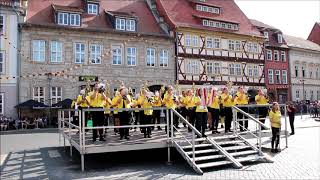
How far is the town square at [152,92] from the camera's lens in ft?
35.1

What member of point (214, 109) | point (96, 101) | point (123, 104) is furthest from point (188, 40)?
point (96, 101)

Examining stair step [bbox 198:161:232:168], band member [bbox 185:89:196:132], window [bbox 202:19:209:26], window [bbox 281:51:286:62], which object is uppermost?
window [bbox 202:19:209:26]

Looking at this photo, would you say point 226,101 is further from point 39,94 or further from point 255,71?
point 255,71

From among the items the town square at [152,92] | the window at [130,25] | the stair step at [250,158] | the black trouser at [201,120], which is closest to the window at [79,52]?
the town square at [152,92]

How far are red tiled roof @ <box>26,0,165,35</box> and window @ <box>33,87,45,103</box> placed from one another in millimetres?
4822

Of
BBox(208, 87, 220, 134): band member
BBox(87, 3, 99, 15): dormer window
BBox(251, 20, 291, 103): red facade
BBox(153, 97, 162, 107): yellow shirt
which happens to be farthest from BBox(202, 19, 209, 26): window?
BBox(208, 87, 220, 134): band member

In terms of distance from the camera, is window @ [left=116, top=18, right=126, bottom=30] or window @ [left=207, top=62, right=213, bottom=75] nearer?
window @ [left=116, top=18, right=126, bottom=30]

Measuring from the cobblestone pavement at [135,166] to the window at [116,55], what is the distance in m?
17.3

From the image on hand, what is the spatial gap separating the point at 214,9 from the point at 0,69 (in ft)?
72.2

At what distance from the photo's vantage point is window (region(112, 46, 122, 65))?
3075 centimetres

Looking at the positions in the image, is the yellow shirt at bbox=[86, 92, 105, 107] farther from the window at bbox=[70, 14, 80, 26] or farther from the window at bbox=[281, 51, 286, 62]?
the window at bbox=[281, 51, 286, 62]

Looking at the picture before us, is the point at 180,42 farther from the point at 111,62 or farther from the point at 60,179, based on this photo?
the point at 60,179

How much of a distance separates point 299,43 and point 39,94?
33432mm

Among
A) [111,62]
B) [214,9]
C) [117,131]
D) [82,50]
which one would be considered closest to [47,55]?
[82,50]
